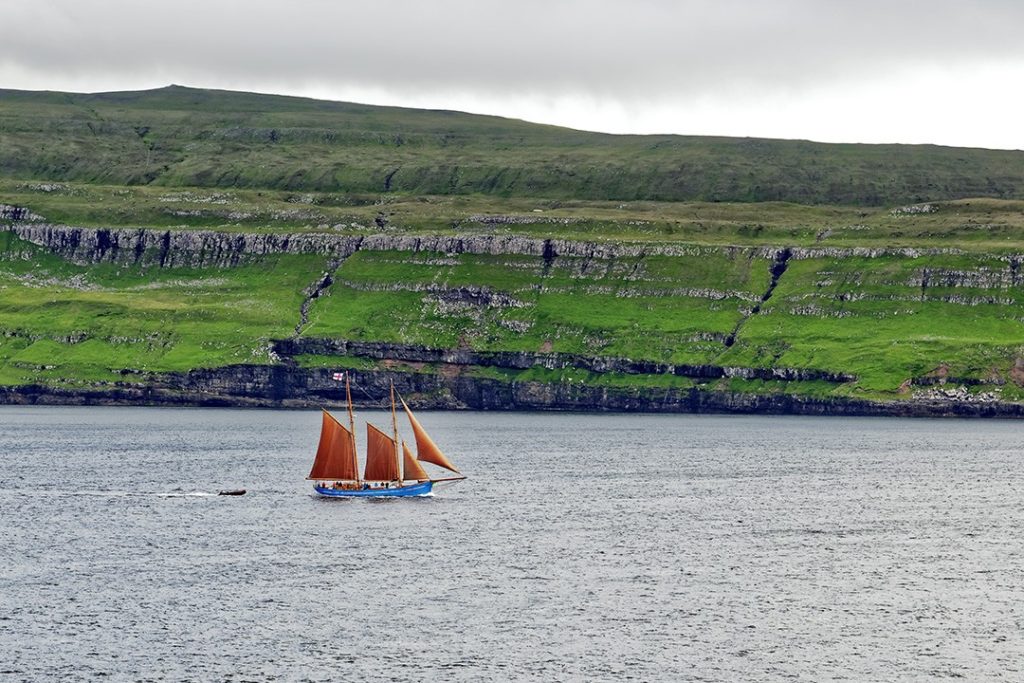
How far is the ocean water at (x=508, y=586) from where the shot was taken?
4104 inches

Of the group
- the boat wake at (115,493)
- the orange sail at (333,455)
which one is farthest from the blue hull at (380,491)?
the boat wake at (115,493)

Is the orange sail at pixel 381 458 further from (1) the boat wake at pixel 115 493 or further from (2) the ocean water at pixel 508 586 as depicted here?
(1) the boat wake at pixel 115 493

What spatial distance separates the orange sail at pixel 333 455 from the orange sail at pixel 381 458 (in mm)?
2354

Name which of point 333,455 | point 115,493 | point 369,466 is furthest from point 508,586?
point 115,493

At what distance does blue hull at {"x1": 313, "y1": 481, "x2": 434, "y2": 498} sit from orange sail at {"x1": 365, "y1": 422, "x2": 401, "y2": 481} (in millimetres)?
2454

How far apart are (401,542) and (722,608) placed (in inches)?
1450

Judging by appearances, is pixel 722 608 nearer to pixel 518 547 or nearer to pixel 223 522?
pixel 518 547

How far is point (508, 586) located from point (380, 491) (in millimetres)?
56692

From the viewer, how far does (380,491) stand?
598 ft

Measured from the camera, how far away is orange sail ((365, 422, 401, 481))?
18238 centimetres

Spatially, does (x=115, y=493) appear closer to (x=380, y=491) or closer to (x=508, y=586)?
(x=380, y=491)

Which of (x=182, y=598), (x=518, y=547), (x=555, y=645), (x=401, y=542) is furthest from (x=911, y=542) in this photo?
(x=182, y=598)

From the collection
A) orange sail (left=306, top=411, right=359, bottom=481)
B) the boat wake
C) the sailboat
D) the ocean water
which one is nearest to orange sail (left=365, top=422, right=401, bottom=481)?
the sailboat

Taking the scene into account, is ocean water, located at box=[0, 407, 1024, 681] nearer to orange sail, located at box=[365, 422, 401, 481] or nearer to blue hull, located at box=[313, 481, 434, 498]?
blue hull, located at box=[313, 481, 434, 498]
